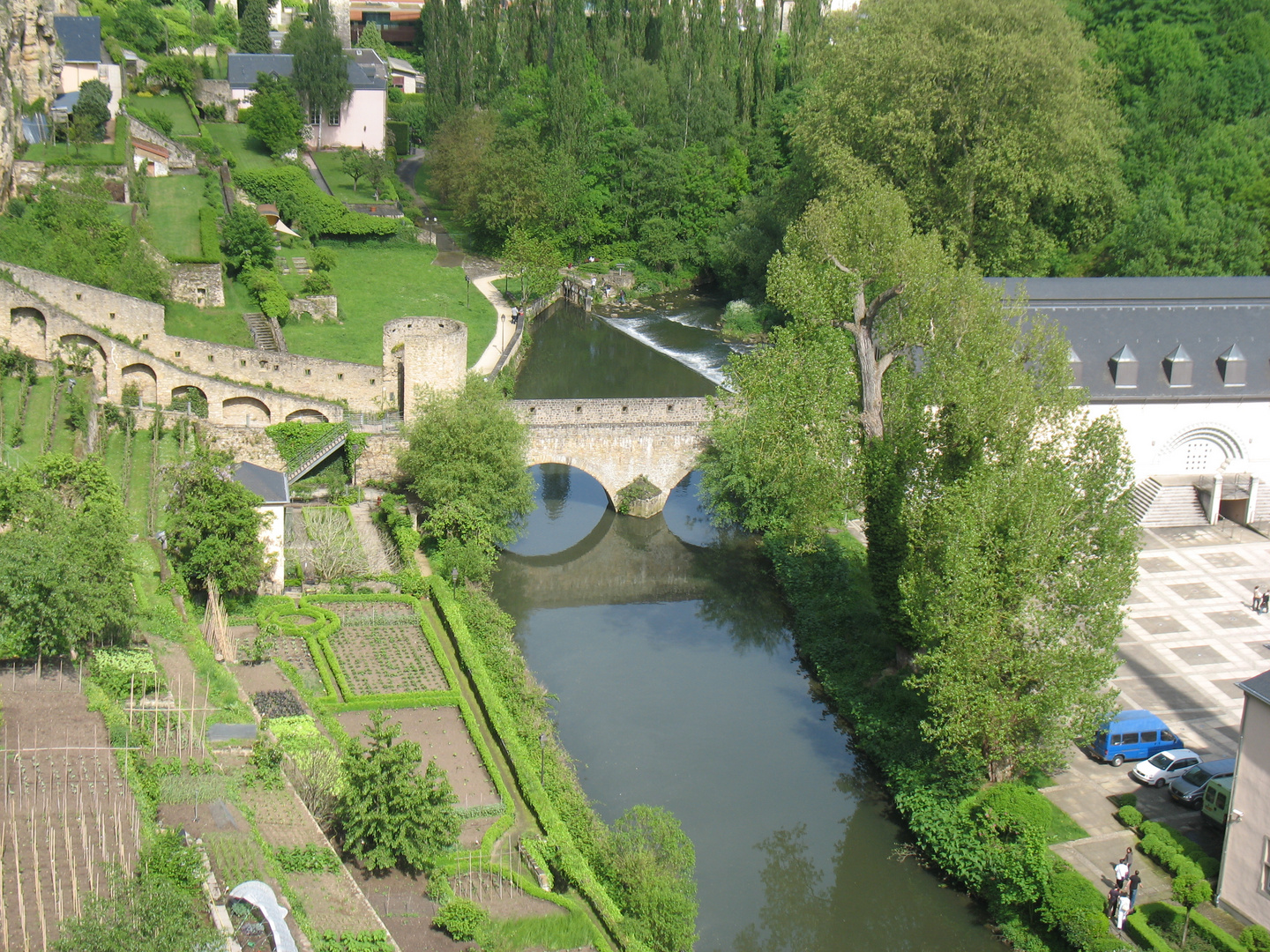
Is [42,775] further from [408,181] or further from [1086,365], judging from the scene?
[408,181]

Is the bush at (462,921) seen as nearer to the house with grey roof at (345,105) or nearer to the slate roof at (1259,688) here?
the slate roof at (1259,688)

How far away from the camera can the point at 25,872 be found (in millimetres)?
18234

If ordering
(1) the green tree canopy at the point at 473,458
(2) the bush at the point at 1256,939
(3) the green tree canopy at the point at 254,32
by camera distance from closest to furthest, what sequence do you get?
(2) the bush at the point at 1256,939
(1) the green tree canopy at the point at 473,458
(3) the green tree canopy at the point at 254,32

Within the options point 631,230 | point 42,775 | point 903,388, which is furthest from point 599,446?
point 631,230

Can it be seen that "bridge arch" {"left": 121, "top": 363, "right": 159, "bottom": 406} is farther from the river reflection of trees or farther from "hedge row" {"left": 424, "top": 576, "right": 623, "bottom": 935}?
the river reflection of trees

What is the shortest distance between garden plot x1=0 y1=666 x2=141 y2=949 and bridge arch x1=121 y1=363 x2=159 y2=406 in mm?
17273

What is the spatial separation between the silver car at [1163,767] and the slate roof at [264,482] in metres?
19.5

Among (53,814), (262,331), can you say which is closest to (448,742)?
(53,814)

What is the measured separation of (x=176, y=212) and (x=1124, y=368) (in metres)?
35.5

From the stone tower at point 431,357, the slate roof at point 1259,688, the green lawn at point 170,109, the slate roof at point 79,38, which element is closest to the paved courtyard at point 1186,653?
the slate roof at point 1259,688

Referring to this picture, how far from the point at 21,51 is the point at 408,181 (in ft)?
76.2

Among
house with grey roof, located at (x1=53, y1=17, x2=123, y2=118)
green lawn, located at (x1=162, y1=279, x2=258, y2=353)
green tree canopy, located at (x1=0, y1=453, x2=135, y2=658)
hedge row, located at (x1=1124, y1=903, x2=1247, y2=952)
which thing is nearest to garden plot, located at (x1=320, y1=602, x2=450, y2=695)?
green tree canopy, located at (x1=0, y1=453, x2=135, y2=658)

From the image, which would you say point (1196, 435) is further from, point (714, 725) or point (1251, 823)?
point (1251, 823)

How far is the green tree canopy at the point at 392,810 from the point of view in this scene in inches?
845
